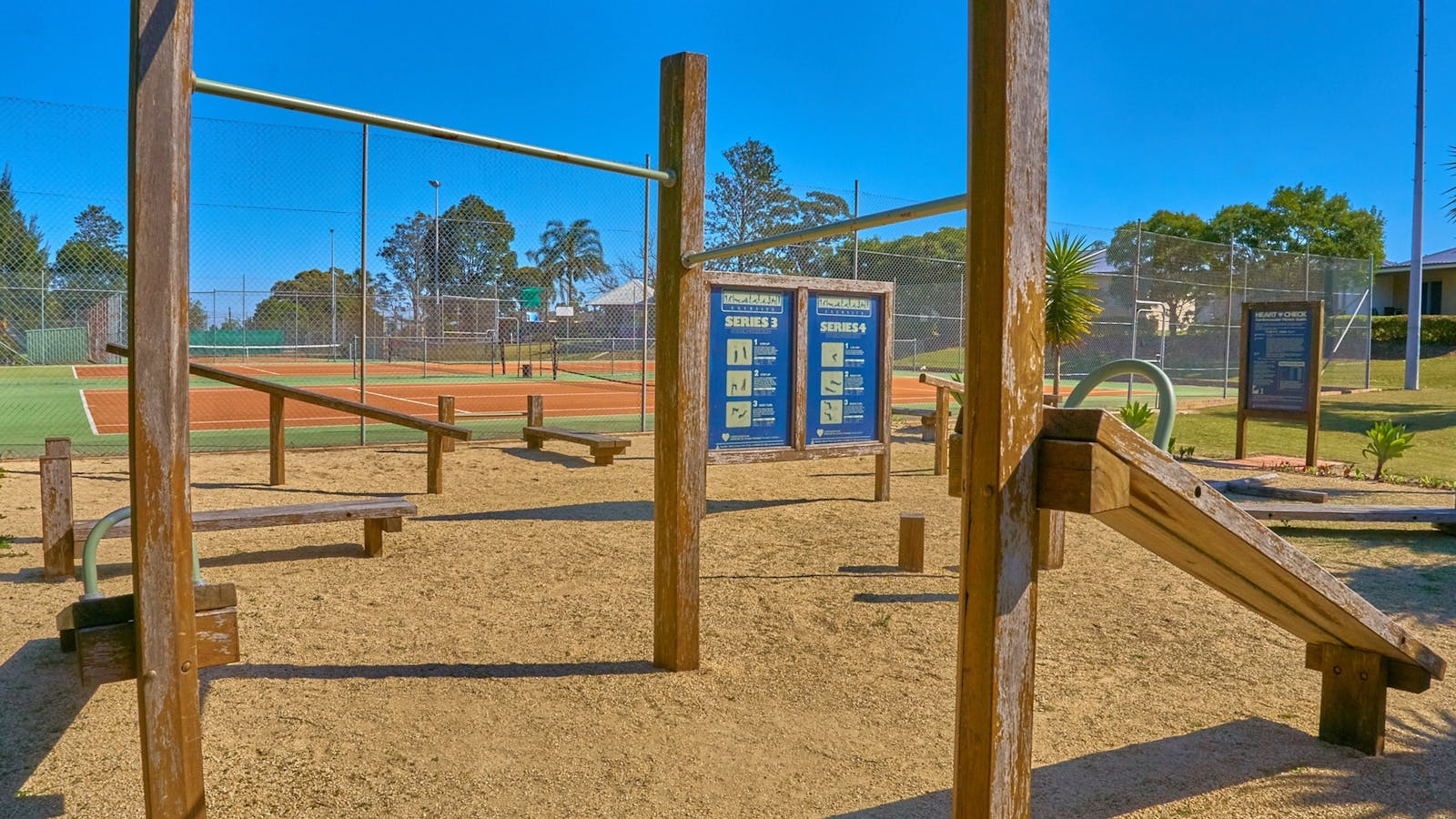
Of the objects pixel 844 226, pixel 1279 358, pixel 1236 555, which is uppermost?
pixel 844 226

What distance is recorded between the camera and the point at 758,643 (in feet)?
14.4

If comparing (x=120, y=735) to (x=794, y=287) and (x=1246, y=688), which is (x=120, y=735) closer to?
(x=1246, y=688)

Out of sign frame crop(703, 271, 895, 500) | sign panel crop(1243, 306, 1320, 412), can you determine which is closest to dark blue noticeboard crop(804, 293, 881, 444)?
sign frame crop(703, 271, 895, 500)

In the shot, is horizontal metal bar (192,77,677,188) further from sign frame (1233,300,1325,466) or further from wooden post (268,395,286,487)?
sign frame (1233,300,1325,466)

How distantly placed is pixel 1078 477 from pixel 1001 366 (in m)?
0.27

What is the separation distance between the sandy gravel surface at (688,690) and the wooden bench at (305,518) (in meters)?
0.20

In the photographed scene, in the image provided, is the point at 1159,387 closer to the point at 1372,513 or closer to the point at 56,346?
the point at 1372,513

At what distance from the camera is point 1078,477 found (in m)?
1.98

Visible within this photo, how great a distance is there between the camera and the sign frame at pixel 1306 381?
35.4 feet

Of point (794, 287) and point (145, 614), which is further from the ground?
point (794, 287)

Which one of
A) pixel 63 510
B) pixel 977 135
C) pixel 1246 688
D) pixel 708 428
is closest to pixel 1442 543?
pixel 1246 688

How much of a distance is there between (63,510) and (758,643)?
3.50 metres

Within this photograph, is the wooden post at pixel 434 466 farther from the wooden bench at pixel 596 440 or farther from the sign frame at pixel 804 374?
the sign frame at pixel 804 374

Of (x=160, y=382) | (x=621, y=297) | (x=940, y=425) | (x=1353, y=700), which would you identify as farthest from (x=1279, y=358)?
(x=160, y=382)
